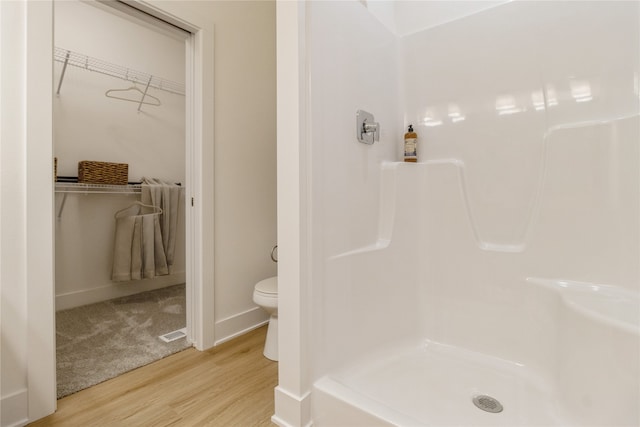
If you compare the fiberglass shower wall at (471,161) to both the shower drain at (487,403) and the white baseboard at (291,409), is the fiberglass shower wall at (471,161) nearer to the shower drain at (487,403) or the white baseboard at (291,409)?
the white baseboard at (291,409)

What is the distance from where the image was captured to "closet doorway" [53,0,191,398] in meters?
2.65

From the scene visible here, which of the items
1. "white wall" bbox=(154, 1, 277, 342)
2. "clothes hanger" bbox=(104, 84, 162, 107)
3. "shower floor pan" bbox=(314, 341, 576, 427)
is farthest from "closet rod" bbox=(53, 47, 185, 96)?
"shower floor pan" bbox=(314, 341, 576, 427)

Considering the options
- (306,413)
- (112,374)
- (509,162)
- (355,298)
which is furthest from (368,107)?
(112,374)

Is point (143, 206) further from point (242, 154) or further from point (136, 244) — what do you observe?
point (242, 154)

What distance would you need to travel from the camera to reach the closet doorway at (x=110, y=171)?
8.68 feet

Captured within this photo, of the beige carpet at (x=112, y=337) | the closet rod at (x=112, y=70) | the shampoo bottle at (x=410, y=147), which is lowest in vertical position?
the beige carpet at (x=112, y=337)

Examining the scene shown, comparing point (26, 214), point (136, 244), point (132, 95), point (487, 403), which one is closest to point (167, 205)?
point (136, 244)

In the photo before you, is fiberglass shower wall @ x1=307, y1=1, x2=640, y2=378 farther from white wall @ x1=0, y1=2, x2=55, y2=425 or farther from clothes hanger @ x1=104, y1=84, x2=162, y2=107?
clothes hanger @ x1=104, y1=84, x2=162, y2=107

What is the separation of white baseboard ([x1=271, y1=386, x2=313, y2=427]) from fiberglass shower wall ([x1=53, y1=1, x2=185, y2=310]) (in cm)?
242

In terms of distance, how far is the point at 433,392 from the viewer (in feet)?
4.41

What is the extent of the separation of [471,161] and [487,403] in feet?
3.66

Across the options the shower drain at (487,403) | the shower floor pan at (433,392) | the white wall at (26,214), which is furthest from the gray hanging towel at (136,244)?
the shower drain at (487,403)

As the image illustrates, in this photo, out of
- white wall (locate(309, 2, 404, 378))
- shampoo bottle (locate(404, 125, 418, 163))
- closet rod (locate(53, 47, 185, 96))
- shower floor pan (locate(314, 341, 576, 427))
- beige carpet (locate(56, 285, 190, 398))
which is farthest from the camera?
closet rod (locate(53, 47, 185, 96))

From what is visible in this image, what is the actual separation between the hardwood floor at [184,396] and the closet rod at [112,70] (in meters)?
2.47
